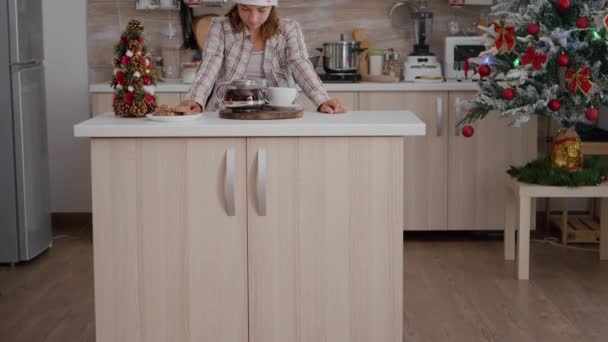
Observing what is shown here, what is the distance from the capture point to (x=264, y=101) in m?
3.36

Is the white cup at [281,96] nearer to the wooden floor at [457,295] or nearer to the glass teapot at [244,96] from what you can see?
the glass teapot at [244,96]

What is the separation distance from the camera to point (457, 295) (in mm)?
4484

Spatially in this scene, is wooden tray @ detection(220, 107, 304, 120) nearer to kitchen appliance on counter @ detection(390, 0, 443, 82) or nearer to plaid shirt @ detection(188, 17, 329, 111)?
plaid shirt @ detection(188, 17, 329, 111)

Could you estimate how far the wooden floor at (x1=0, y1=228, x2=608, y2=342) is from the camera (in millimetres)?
3953

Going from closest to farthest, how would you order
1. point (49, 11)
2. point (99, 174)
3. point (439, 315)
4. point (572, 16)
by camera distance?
1. point (99, 174)
2. point (439, 315)
3. point (572, 16)
4. point (49, 11)

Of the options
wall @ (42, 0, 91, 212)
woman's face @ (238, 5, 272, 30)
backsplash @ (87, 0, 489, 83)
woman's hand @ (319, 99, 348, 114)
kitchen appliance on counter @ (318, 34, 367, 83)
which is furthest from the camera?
backsplash @ (87, 0, 489, 83)

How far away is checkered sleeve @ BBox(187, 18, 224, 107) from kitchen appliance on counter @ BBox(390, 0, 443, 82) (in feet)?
6.67

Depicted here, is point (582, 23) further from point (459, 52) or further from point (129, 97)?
point (129, 97)

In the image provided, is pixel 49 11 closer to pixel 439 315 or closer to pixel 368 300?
pixel 439 315

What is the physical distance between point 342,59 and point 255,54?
1.81m

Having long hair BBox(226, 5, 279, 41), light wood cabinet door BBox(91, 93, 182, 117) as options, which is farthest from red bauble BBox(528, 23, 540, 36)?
light wood cabinet door BBox(91, 93, 182, 117)

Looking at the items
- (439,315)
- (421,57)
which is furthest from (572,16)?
(439,315)

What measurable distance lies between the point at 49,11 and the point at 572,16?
9.98 ft

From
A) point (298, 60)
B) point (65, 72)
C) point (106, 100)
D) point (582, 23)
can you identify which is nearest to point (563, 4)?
point (582, 23)
